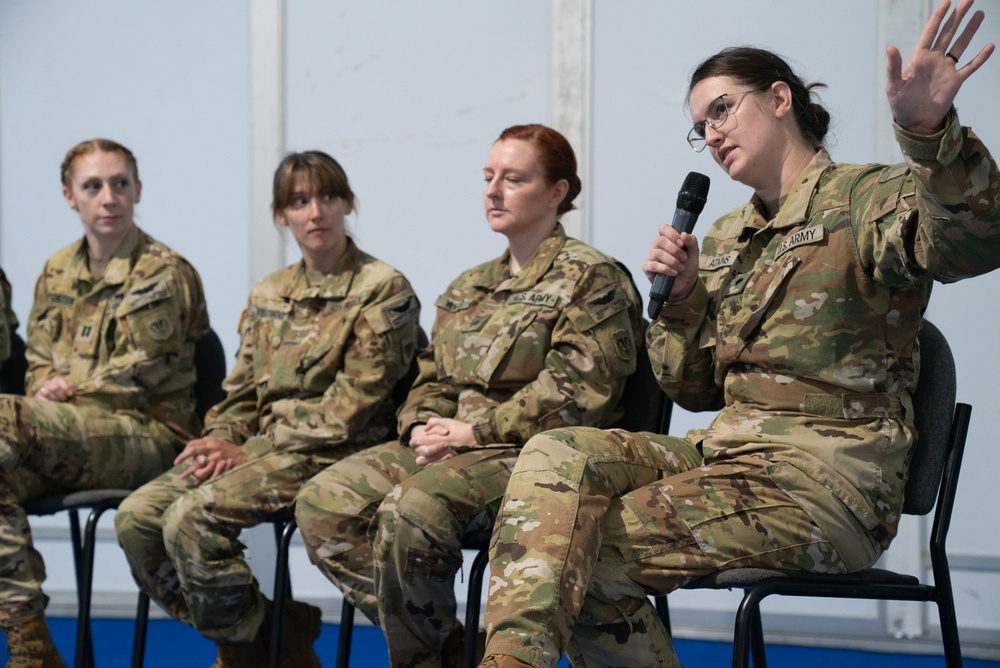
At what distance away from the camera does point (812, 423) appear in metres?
1.70

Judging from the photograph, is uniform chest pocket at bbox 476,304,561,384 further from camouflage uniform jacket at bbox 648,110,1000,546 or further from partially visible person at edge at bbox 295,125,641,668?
camouflage uniform jacket at bbox 648,110,1000,546

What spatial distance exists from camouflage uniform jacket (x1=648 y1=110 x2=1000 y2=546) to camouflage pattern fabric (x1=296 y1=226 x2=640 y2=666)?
0.41 m

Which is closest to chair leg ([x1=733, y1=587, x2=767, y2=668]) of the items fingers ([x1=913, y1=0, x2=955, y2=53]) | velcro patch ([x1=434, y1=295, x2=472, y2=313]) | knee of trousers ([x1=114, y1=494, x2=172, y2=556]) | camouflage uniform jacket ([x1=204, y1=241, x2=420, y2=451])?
fingers ([x1=913, y1=0, x2=955, y2=53])

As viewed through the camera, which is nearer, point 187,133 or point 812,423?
point 812,423

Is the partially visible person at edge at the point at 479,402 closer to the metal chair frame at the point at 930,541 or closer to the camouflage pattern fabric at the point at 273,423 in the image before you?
the camouflage pattern fabric at the point at 273,423

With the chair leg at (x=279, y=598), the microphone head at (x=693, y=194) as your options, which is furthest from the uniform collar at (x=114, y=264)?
the microphone head at (x=693, y=194)

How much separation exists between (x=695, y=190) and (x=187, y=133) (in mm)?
2505

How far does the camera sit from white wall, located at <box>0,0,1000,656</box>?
3148 millimetres

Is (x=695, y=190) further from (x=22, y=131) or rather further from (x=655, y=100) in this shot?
(x=22, y=131)

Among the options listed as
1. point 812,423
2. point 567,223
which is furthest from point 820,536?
point 567,223

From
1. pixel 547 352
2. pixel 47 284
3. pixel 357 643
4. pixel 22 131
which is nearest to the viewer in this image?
pixel 547 352

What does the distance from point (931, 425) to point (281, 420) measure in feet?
4.87

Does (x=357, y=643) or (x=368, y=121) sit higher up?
(x=368, y=121)

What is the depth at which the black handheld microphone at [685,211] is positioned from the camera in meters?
1.77
